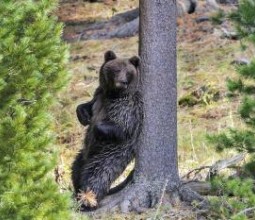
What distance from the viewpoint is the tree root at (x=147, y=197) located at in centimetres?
738

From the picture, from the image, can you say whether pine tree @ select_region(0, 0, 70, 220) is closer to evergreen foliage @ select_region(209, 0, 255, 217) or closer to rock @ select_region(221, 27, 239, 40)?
evergreen foliage @ select_region(209, 0, 255, 217)

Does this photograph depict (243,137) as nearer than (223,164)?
Yes

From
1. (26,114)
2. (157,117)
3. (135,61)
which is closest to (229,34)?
(135,61)

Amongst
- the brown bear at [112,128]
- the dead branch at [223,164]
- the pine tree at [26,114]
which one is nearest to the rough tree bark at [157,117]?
the brown bear at [112,128]

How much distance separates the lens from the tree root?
7379 mm

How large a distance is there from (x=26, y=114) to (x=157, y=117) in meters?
3.00

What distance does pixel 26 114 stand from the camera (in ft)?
14.6

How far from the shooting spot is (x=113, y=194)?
7.92m

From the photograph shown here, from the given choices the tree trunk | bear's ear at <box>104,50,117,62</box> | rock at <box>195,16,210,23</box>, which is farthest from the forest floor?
bear's ear at <box>104,50,117,62</box>

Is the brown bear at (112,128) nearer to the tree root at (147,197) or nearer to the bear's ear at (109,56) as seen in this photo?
the bear's ear at (109,56)

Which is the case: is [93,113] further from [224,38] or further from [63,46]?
[224,38]

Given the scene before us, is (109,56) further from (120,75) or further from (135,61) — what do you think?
(135,61)

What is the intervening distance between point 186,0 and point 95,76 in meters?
4.13

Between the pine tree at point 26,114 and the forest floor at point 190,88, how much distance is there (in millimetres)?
3382
